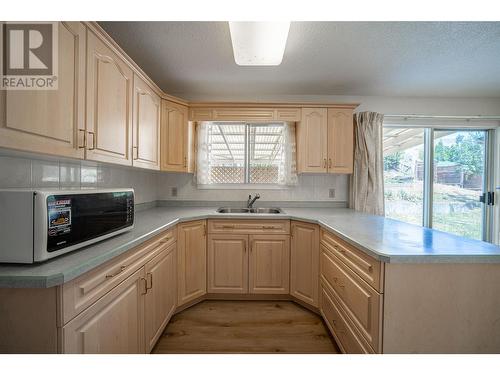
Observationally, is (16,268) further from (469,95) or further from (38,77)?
(469,95)

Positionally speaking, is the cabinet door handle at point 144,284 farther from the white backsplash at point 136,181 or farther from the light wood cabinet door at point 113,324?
the white backsplash at point 136,181

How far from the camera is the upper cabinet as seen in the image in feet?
8.02

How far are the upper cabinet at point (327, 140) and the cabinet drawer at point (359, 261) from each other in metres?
1.00

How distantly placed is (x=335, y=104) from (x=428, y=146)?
1.47 meters

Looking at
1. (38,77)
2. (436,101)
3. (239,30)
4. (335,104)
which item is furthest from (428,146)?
(38,77)

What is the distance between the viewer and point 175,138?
92.3 inches

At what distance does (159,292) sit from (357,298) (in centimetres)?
131

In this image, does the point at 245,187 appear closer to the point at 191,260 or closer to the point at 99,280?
the point at 191,260

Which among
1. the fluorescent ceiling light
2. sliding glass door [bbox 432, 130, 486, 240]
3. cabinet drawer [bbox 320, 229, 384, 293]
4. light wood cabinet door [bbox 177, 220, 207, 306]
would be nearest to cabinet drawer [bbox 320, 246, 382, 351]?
cabinet drawer [bbox 320, 229, 384, 293]

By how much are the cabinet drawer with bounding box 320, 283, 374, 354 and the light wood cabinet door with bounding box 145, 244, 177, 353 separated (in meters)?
1.26

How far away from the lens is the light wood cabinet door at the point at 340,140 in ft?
8.02

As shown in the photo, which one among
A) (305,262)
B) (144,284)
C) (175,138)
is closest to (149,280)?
(144,284)

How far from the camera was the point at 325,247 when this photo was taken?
5.91 ft

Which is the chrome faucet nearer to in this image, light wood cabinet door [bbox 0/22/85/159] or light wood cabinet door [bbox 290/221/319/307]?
light wood cabinet door [bbox 290/221/319/307]
